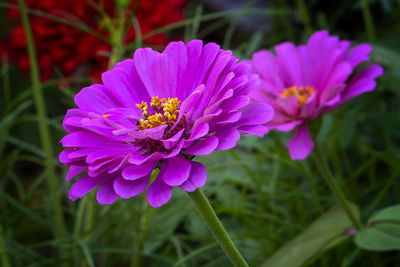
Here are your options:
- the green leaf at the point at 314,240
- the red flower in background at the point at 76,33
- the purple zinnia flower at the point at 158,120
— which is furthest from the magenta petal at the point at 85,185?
the red flower in background at the point at 76,33

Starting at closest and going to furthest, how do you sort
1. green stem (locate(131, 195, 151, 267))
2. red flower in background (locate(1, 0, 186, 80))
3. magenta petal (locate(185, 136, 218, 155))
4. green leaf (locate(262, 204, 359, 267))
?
magenta petal (locate(185, 136, 218, 155)) < green leaf (locate(262, 204, 359, 267)) < green stem (locate(131, 195, 151, 267)) < red flower in background (locate(1, 0, 186, 80))

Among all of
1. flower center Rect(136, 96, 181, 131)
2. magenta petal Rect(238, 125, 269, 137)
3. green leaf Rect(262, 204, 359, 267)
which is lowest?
green leaf Rect(262, 204, 359, 267)

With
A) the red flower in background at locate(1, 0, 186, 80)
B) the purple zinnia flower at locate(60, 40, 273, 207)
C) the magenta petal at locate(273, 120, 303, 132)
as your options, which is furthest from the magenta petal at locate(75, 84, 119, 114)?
the red flower in background at locate(1, 0, 186, 80)

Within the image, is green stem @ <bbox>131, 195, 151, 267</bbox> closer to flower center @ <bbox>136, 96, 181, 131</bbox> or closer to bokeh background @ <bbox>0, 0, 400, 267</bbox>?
bokeh background @ <bbox>0, 0, 400, 267</bbox>

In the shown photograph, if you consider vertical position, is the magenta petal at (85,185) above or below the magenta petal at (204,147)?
above

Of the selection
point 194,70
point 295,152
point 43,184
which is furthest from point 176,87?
point 43,184

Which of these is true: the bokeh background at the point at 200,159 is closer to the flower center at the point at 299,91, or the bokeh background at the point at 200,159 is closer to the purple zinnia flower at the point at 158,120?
the flower center at the point at 299,91
